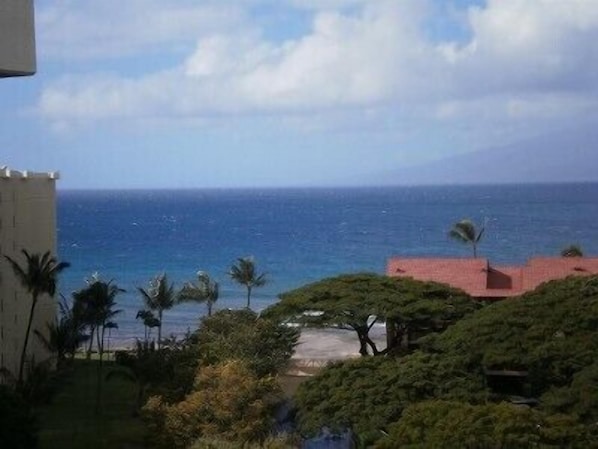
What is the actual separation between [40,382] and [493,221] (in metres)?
151

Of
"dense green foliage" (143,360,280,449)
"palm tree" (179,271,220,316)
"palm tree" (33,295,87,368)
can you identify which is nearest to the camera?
"dense green foliage" (143,360,280,449)

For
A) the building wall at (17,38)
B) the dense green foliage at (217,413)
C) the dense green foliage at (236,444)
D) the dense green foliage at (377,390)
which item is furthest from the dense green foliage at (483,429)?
the building wall at (17,38)

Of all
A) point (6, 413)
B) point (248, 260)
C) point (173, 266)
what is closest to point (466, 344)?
point (6, 413)

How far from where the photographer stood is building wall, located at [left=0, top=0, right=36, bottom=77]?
3531cm

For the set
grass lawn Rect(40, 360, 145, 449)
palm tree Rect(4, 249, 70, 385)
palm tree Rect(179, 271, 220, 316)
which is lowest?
grass lawn Rect(40, 360, 145, 449)

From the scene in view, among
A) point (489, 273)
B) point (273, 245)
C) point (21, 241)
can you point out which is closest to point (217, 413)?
point (21, 241)

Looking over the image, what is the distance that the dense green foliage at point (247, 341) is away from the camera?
32406 millimetres

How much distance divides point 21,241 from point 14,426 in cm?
1268

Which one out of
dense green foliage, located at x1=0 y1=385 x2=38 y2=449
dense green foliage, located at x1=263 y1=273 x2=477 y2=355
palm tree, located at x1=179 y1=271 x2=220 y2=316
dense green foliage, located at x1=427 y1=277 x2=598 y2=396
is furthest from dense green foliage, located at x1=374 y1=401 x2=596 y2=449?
palm tree, located at x1=179 y1=271 x2=220 y2=316

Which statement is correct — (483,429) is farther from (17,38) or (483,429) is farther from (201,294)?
(201,294)

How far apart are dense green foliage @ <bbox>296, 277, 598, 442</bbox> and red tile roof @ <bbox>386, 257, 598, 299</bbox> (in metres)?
12.3

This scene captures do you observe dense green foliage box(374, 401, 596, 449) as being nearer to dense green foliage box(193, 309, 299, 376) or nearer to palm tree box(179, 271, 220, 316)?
dense green foliage box(193, 309, 299, 376)

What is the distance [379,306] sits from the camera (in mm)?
35312

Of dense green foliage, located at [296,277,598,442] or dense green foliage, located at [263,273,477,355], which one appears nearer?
dense green foliage, located at [296,277,598,442]
